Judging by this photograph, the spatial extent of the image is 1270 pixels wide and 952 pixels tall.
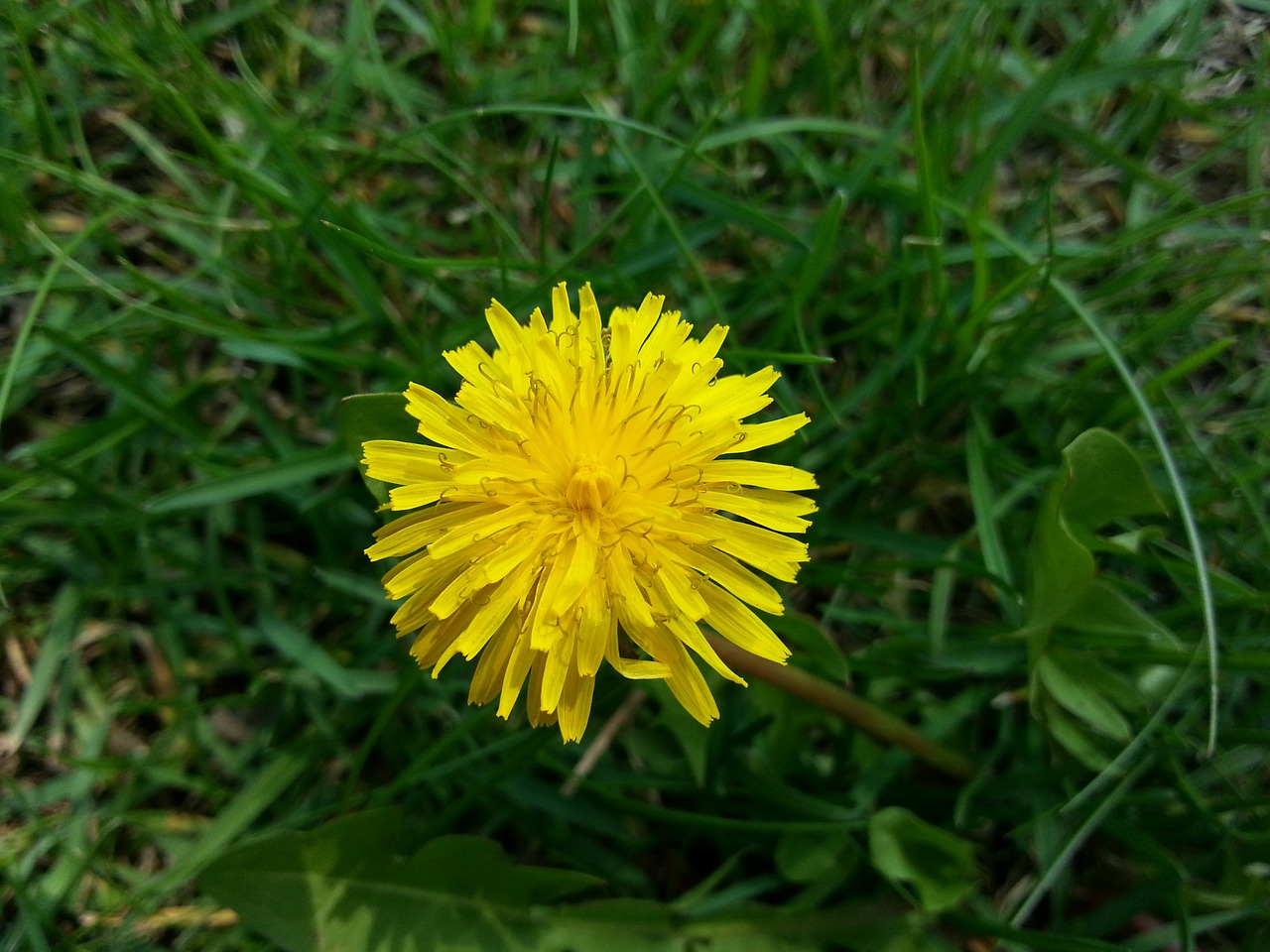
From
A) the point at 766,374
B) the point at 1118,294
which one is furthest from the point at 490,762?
the point at 1118,294

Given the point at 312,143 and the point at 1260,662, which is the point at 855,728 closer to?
the point at 1260,662

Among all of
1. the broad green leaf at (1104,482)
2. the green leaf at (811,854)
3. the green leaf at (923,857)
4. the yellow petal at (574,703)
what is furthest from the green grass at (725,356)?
the yellow petal at (574,703)

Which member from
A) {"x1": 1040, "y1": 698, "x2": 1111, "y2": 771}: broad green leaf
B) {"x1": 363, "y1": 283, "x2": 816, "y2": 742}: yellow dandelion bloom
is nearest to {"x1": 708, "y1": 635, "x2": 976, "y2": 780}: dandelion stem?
{"x1": 363, "y1": 283, "x2": 816, "y2": 742}: yellow dandelion bloom

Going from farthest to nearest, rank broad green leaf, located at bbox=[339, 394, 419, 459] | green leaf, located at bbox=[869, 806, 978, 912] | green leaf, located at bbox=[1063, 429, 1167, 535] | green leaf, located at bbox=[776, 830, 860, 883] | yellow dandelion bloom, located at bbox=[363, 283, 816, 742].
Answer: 1. green leaf, located at bbox=[776, 830, 860, 883]
2. green leaf, located at bbox=[869, 806, 978, 912]
3. green leaf, located at bbox=[1063, 429, 1167, 535]
4. broad green leaf, located at bbox=[339, 394, 419, 459]
5. yellow dandelion bloom, located at bbox=[363, 283, 816, 742]

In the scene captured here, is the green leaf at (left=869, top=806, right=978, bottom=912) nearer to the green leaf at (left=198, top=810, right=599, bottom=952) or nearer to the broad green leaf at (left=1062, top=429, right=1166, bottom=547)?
the green leaf at (left=198, top=810, right=599, bottom=952)

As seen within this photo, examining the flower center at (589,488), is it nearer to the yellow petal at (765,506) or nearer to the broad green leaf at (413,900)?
the yellow petal at (765,506)

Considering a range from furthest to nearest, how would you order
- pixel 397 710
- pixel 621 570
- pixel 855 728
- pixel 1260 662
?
pixel 397 710 < pixel 855 728 < pixel 1260 662 < pixel 621 570

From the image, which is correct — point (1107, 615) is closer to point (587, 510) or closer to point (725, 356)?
point (725, 356)
